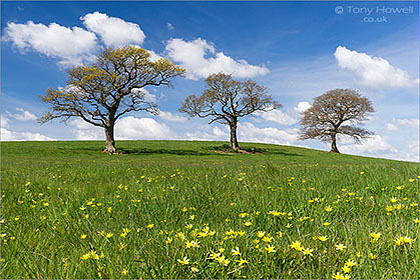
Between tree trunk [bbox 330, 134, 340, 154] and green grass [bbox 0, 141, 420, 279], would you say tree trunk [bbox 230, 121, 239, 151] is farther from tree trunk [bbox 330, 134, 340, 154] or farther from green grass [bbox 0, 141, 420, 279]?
green grass [bbox 0, 141, 420, 279]

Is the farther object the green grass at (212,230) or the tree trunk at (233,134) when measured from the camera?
the tree trunk at (233,134)

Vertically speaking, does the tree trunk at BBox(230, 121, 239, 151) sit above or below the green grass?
above

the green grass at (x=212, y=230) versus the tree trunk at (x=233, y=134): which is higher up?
the tree trunk at (x=233, y=134)

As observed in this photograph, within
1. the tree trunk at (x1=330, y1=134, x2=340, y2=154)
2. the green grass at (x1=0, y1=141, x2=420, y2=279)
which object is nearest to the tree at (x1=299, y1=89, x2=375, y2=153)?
the tree trunk at (x1=330, y1=134, x2=340, y2=154)

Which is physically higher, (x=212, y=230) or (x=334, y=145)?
(x=334, y=145)

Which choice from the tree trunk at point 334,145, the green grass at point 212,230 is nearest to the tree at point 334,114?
the tree trunk at point 334,145

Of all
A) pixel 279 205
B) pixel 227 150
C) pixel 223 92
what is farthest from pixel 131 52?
pixel 279 205

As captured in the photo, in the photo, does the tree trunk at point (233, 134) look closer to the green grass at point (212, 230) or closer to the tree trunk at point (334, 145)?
the tree trunk at point (334, 145)

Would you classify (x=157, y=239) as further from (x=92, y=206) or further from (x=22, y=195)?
(x=22, y=195)

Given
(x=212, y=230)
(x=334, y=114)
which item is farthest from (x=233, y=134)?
(x=212, y=230)

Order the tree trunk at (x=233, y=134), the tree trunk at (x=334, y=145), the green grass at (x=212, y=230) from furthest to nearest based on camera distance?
the tree trunk at (x=334, y=145), the tree trunk at (x=233, y=134), the green grass at (x=212, y=230)

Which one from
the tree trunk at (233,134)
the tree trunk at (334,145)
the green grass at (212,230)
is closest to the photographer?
the green grass at (212,230)

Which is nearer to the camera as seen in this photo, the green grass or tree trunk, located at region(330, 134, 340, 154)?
the green grass

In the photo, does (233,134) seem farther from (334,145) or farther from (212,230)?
(212,230)
